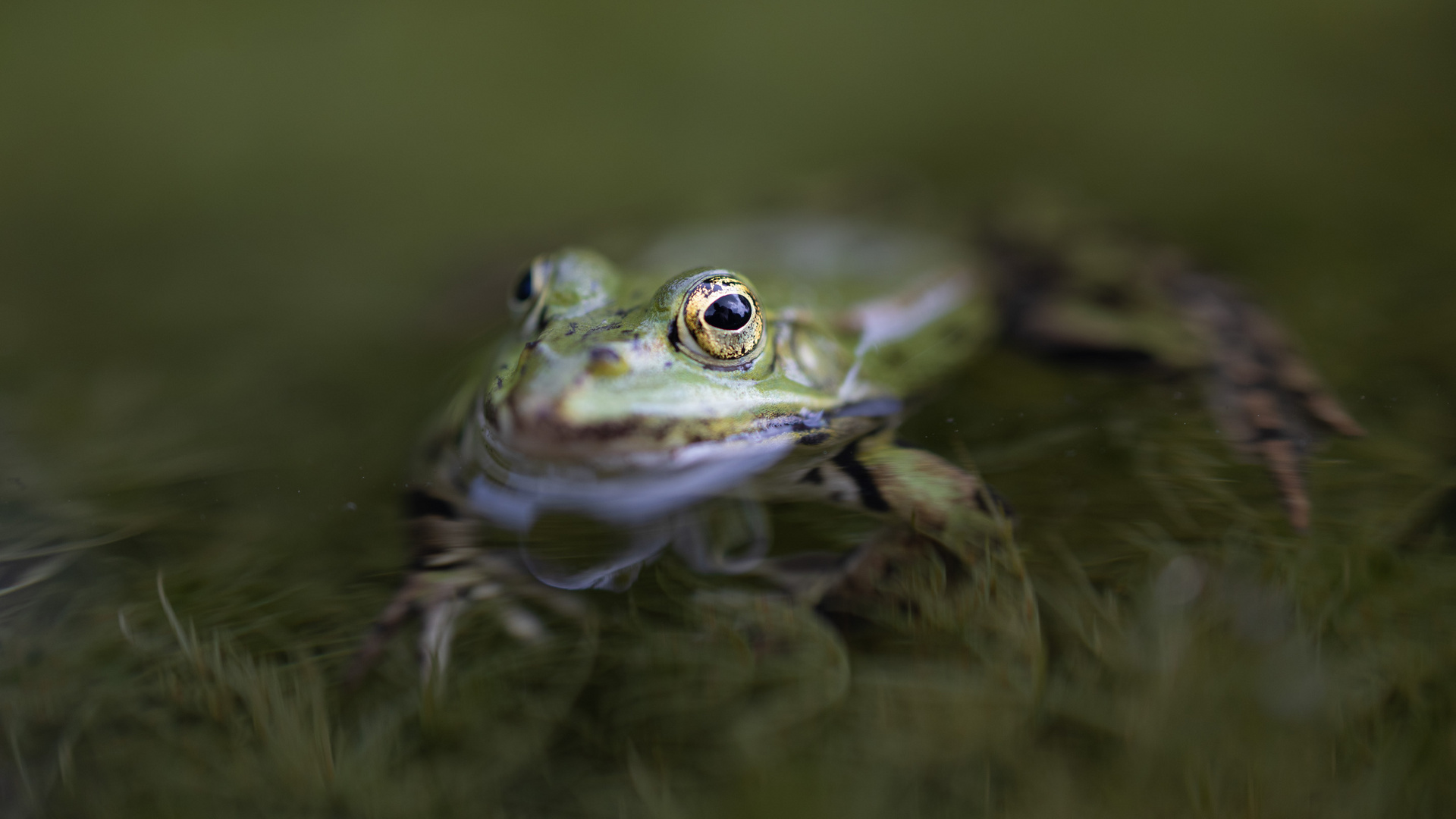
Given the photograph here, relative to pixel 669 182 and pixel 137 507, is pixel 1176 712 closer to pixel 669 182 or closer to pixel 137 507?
pixel 137 507

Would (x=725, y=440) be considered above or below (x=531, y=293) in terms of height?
below

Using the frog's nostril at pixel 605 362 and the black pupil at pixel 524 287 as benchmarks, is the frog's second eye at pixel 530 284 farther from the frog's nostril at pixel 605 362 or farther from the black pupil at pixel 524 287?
the frog's nostril at pixel 605 362

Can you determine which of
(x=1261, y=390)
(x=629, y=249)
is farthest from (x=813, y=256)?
(x=1261, y=390)

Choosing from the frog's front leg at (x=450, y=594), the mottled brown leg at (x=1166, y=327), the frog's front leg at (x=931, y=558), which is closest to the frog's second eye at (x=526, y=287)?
the frog's front leg at (x=450, y=594)

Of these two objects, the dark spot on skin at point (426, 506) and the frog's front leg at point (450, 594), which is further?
the dark spot on skin at point (426, 506)

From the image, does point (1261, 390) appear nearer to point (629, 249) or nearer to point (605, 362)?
point (605, 362)

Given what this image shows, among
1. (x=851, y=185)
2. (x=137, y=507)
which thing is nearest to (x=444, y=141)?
(x=851, y=185)

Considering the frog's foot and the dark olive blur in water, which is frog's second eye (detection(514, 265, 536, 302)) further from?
the frog's foot
